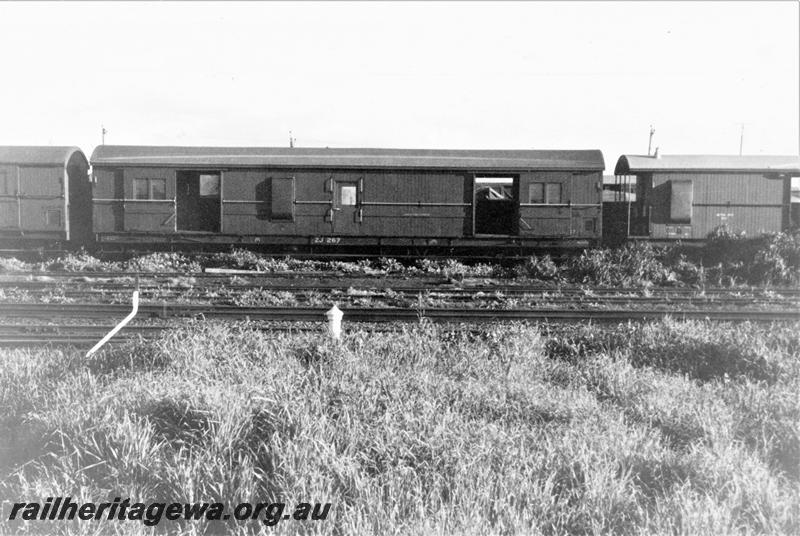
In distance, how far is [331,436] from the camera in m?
3.79

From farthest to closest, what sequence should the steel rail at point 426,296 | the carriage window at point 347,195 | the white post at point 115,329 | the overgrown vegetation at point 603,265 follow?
1. the carriage window at point 347,195
2. the overgrown vegetation at point 603,265
3. the steel rail at point 426,296
4. the white post at point 115,329

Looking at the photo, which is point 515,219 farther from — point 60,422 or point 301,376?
point 60,422

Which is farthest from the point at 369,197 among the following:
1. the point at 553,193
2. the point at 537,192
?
the point at 553,193

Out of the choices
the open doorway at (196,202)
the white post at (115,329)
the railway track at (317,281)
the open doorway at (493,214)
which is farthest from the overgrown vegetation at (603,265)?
the white post at (115,329)

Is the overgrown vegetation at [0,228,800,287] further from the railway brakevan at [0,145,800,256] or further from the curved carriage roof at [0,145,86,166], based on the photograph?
the curved carriage roof at [0,145,86,166]

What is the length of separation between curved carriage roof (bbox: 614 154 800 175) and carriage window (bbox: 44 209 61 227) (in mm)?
16304

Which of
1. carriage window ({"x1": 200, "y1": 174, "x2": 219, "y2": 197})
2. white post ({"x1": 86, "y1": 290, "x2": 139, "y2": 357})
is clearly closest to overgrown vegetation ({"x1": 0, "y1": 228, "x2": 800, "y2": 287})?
carriage window ({"x1": 200, "y1": 174, "x2": 219, "y2": 197})

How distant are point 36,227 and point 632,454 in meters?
17.4

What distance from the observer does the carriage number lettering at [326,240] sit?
16.1 metres

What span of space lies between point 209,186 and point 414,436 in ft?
47.3

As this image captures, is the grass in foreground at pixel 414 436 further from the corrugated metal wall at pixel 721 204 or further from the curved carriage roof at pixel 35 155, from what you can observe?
the curved carriage roof at pixel 35 155

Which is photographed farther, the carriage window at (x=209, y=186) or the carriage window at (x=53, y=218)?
the carriage window at (x=209, y=186)

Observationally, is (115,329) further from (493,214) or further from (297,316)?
(493,214)

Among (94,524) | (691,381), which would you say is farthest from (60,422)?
(691,381)
